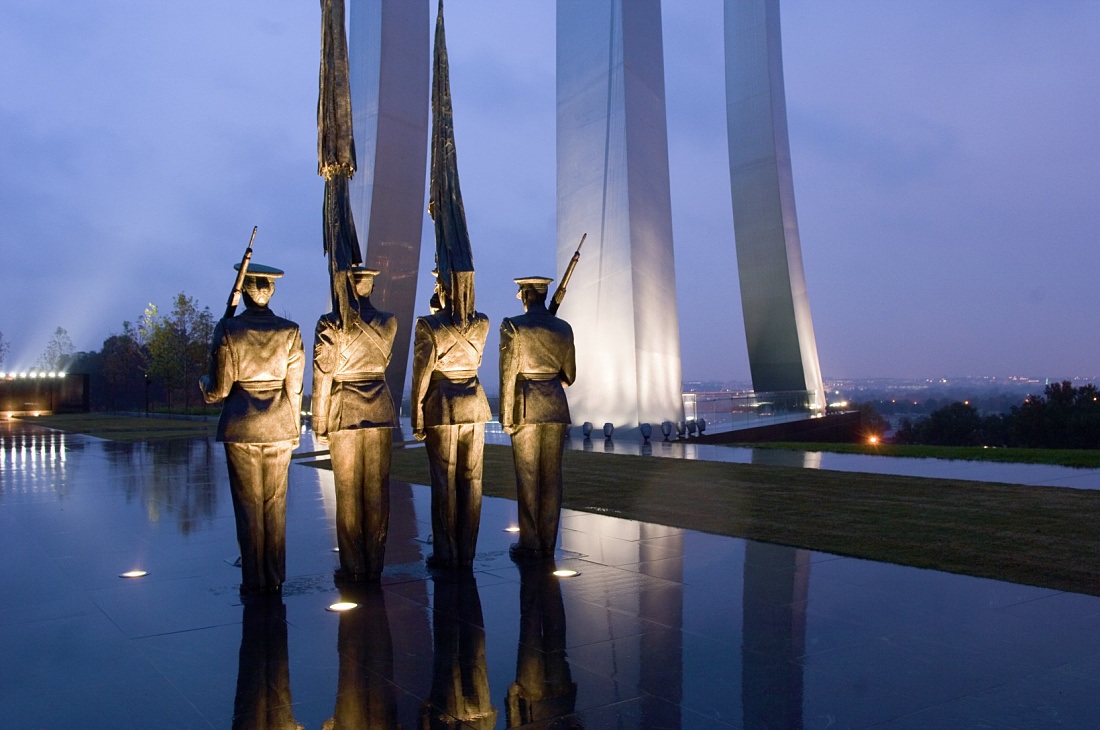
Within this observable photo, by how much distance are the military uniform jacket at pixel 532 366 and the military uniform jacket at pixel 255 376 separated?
5.22ft

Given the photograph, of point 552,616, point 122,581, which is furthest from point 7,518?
point 552,616

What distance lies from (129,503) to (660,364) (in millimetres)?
12304

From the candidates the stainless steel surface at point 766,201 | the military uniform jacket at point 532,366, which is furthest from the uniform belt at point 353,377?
the stainless steel surface at point 766,201

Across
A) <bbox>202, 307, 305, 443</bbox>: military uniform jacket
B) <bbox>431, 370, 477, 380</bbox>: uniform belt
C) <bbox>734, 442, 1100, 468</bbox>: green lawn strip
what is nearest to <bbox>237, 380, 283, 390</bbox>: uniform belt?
<bbox>202, 307, 305, 443</bbox>: military uniform jacket

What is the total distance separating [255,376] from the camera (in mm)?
5551

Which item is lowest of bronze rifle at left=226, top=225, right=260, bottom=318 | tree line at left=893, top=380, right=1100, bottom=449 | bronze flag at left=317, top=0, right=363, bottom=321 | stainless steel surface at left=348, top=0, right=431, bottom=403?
tree line at left=893, top=380, right=1100, bottom=449

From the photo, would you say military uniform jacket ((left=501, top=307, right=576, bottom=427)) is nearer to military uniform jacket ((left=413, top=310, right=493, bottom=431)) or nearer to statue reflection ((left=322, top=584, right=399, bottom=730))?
military uniform jacket ((left=413, top=310, right=493, bottom=431))

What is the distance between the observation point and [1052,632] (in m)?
4.47

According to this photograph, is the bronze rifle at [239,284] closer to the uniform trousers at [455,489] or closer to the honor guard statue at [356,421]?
the honor guard statue at [356,421]

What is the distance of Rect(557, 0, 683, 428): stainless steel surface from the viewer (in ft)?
61.9

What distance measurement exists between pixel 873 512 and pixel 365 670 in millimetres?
5843

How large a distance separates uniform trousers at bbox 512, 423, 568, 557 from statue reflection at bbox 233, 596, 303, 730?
1.99m

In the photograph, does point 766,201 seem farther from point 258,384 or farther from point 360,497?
point 258,384

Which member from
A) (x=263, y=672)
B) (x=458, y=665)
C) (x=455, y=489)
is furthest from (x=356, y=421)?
(x=458, y=665)
